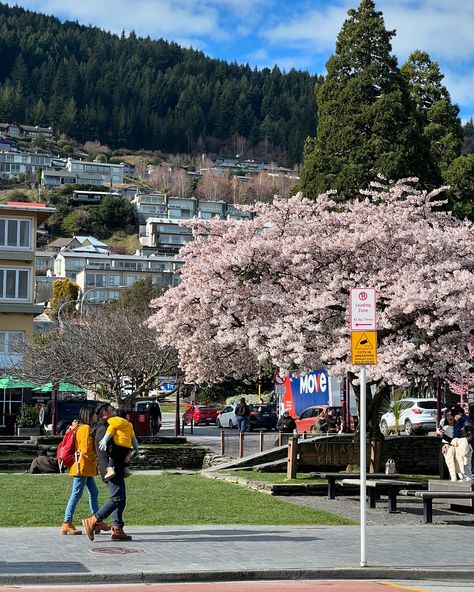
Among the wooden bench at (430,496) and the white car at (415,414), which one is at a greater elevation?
the white car at (415,414)

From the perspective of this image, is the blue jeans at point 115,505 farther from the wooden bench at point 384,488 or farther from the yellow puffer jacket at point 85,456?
the wooden bench at point 384,488

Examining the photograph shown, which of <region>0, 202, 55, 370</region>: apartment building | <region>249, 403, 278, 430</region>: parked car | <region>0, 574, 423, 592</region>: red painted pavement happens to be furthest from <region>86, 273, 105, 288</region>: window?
<region>0, 574, 423, 592</region>: red painted pavement

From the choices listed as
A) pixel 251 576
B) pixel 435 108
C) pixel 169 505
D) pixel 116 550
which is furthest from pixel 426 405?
pixel 251 576

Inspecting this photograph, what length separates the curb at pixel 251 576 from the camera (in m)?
11.0

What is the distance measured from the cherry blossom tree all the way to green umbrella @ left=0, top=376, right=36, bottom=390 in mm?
21283

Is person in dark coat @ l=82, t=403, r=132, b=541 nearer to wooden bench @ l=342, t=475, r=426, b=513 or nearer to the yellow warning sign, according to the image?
the yellow warning sign

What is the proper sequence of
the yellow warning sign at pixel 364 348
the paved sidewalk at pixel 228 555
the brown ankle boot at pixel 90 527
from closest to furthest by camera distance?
the paved sidewalk at pixel 228 555
the yellow warning sign at pixel 364 348
the brown ankle boot at pixel 90 527

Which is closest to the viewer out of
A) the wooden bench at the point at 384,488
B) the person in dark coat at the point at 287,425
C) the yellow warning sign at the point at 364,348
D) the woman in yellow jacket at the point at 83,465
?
the yellow warning sign at the point at 364,348

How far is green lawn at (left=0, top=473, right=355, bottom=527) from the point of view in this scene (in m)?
16.0

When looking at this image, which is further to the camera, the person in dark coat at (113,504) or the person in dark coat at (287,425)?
the person in dark coat at (287,425)

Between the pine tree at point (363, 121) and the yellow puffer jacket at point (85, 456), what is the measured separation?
29480 millimetres

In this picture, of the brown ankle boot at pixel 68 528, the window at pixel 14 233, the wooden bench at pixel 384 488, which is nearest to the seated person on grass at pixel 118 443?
the brown ankle boot at pixel 68 528

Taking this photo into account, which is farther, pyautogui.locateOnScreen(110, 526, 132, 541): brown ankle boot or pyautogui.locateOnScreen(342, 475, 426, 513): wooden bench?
pyautogui.locateOnScreen(342, 475, 426, 513): wooden bench

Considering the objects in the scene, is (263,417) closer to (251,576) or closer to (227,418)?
(227,418)
